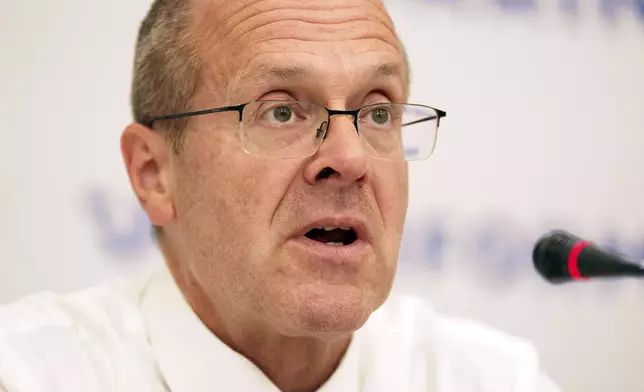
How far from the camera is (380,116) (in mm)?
1280

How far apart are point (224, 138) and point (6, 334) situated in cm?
50

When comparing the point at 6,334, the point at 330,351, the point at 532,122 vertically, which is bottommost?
the point at 330,351

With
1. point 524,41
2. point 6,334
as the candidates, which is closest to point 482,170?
point 524,41

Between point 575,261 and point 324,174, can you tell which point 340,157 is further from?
point 575,261

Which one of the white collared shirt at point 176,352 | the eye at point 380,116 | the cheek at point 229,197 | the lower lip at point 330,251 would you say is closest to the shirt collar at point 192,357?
the white collared shirt at point 176,352

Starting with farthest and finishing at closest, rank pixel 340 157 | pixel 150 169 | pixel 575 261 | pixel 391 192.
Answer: pixel 150 169 < pixel 391 192 < pixel 340 157 < pixel 575 261

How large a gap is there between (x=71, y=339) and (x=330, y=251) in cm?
49

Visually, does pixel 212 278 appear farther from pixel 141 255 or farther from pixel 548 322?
pixel 548 322

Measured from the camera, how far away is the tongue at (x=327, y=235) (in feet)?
3.83

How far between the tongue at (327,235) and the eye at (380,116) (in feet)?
0.75

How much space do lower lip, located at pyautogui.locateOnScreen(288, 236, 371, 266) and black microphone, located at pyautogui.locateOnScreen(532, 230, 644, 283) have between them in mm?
290

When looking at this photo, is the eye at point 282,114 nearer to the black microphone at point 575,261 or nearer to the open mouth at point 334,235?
the open mouth at point 334,235

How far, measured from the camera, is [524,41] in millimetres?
1922

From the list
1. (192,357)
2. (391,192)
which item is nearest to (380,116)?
(391,192)
